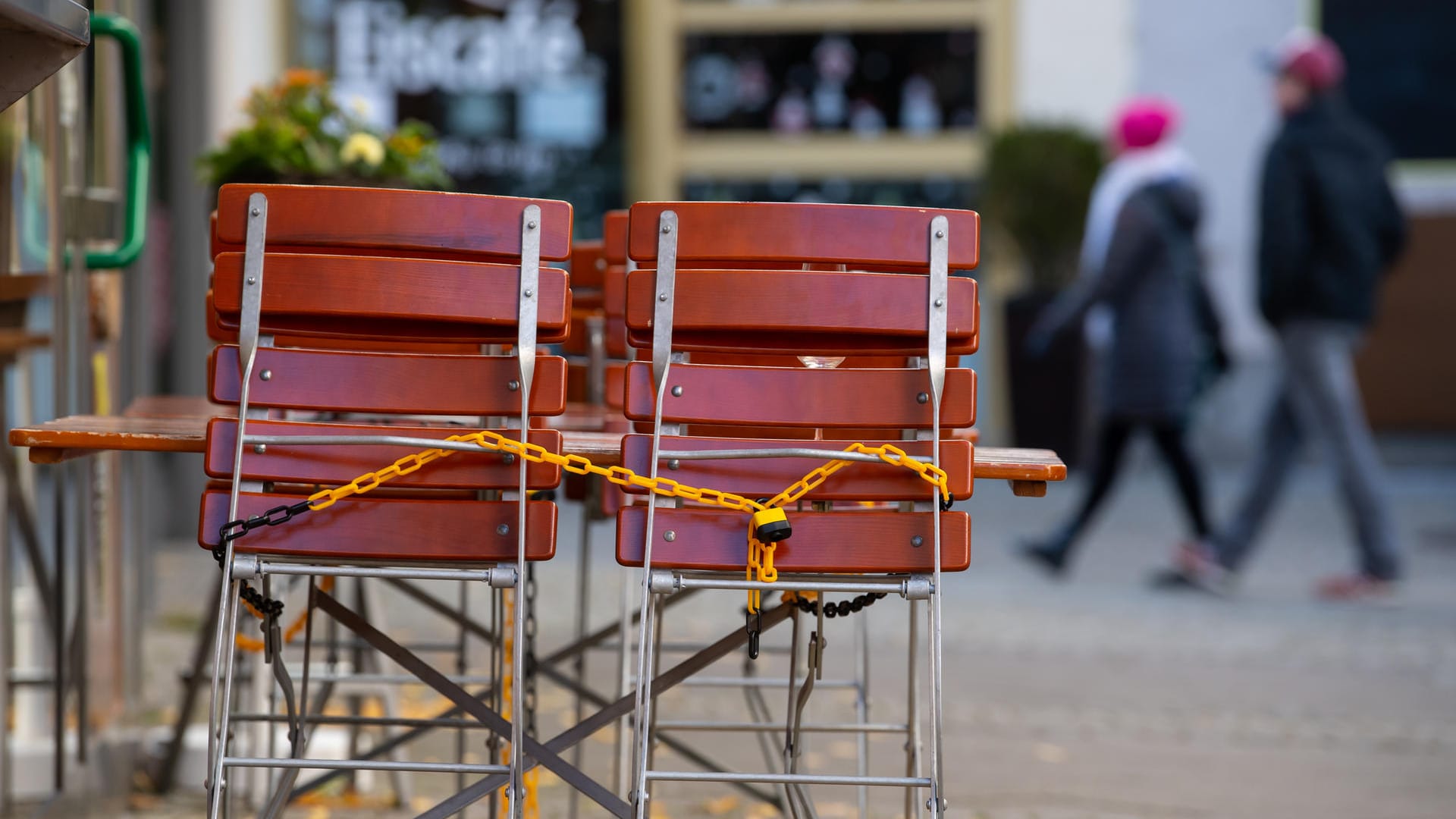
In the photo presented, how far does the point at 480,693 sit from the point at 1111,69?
8.69m

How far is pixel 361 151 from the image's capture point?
12.0 feet

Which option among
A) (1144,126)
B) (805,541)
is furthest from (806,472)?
(1144,126)

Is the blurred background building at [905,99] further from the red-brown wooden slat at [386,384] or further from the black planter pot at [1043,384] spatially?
the red-brown wooden slat at [386,384]

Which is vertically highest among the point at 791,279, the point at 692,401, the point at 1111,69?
the point at 1111,69

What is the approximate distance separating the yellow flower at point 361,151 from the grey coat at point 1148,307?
392 cm

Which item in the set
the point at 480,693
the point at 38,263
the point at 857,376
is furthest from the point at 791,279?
the point at 38,263

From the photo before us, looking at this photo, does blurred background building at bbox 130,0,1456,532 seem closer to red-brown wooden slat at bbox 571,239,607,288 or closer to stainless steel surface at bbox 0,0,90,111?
red-brown wooden slat at bbox 571,239,607,288

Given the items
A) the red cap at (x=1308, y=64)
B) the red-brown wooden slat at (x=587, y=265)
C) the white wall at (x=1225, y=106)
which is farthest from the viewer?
the white wall at (x=1225, y=106)

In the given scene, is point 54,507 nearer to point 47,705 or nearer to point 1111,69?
point 47,705

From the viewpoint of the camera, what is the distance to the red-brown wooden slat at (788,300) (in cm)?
245

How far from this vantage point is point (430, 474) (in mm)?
2479

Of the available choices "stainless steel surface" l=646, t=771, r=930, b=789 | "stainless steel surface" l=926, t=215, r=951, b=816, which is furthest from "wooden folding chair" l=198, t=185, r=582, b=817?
"stainless steel surface" l=926, t=215, r=951, b=816

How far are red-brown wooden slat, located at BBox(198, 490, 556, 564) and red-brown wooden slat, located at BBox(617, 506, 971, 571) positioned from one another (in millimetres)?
135

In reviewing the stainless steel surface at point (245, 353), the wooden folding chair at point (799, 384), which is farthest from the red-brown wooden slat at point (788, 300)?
the stainless steel surface at point (245, 353)
